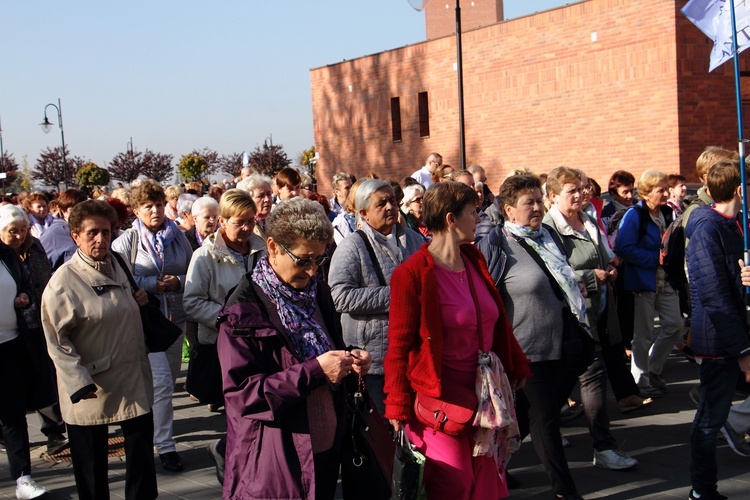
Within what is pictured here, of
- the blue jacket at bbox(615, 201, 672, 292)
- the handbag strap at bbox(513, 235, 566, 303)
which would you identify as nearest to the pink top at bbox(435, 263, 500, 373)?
the handbag strap at bbox(513, 235, 566, 303)

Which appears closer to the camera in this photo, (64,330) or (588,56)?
(64,330)

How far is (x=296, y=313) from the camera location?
3873mm

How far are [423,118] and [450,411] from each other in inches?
1200

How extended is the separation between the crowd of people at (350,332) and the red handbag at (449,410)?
1cm

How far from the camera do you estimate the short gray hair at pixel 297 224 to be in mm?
3854

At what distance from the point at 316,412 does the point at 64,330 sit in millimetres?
2030

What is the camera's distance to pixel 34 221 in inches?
458

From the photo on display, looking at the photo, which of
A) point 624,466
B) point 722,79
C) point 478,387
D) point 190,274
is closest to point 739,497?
point 624,466

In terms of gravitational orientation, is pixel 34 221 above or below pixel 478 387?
above

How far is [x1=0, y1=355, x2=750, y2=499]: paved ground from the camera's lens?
6199 millimetres

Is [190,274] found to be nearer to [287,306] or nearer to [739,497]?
[287,306]

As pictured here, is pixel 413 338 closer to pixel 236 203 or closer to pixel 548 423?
pixel 548 423

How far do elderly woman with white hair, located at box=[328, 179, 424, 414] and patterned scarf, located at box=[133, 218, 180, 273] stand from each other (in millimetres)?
2075

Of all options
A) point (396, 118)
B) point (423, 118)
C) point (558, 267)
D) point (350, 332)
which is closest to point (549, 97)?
point (423, 118)
